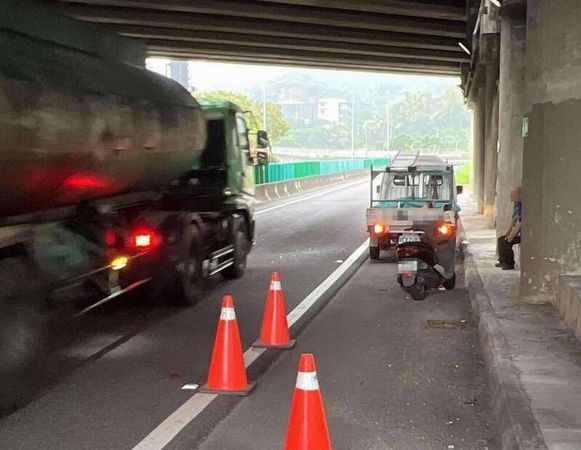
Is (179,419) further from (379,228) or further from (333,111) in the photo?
(333,111)

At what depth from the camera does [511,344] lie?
6801 millimetres

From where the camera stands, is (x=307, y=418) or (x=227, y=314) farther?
(x=227, y=314)

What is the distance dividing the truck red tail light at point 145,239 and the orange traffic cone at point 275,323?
1.83 meters

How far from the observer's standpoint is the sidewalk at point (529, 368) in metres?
4.65

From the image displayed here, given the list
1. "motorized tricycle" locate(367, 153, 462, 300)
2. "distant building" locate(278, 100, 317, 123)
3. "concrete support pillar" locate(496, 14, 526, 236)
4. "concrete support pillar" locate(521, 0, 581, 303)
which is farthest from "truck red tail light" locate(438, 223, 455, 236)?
"distant building" locate(278, 100, 317, 123)

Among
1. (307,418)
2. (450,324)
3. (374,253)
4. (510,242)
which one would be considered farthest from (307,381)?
(374,253)

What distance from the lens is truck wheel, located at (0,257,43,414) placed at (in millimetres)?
5762

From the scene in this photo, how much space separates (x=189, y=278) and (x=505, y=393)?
17.6 ft

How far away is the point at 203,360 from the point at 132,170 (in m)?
2.40

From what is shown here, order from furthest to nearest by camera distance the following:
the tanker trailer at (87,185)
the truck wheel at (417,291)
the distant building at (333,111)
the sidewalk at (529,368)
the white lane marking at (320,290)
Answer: the distant building at (333,111)
the truck wheel at (417,291)
the white lane marking at (320,290)
the tanker trailer at (87,185)
the sidewalk at (529,368)

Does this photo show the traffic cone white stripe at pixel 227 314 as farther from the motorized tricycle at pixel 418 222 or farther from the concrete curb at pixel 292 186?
the concrete curb at pixel 292 186

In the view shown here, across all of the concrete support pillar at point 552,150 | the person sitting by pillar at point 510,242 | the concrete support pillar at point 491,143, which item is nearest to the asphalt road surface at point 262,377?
the person sitting by pillar at point 510,242

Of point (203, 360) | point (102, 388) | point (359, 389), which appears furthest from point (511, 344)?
point (102, 388)

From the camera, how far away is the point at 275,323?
768cm
